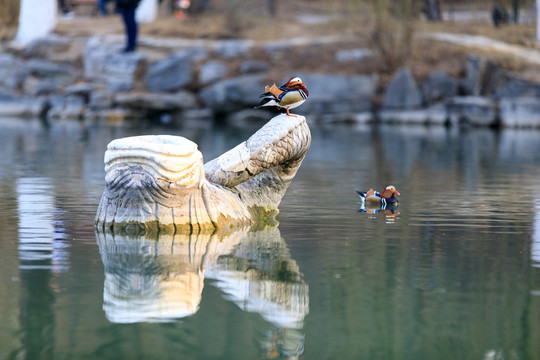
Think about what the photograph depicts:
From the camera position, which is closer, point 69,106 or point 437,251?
point 437,251

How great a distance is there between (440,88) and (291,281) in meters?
23.3

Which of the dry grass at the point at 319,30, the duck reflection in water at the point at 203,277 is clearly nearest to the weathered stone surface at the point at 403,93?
the dry grass at the point at 319,30

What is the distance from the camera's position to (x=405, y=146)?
19.6 m

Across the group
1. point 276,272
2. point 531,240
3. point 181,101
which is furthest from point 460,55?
point 276,272

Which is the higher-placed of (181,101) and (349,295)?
(349,295)

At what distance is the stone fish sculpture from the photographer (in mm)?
7734

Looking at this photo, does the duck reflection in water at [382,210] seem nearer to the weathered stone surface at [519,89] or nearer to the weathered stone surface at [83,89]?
the weathered stone surface at [519,89]

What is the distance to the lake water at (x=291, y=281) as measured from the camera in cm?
493

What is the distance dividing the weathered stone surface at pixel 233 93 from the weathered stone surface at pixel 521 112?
7.48m

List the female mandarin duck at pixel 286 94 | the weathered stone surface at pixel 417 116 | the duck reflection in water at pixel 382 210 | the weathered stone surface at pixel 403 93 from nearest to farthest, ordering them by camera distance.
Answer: the female mandarin duck at pixel 286 94, the duck reflection in water at pixel 382 210, the weathered stone surface at pixel 417 116, the weathered stone surface at pixel 403 93

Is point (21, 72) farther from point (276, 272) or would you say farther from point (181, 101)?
point (276, 272)

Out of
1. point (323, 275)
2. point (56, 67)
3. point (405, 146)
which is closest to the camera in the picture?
point (323, 275)

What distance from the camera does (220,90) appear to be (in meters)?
28.9

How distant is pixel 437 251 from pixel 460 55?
23978 millimetres
